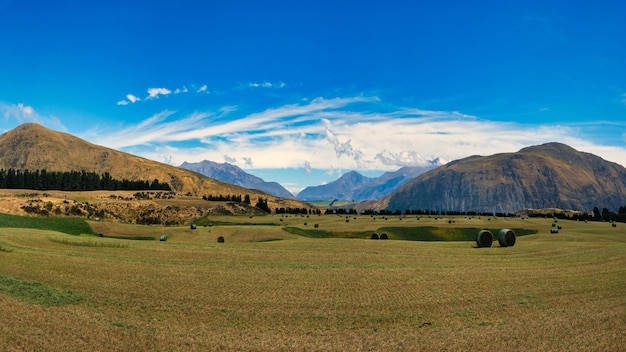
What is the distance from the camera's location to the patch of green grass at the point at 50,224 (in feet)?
257

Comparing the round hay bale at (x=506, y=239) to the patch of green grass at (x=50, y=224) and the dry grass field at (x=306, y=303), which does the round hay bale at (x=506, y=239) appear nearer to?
the dry grass field at (x=306, y=303)

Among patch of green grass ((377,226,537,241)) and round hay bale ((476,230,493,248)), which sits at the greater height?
round hay bale ((476,230,493,248))

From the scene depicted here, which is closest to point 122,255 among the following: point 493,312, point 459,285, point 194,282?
point 194,282

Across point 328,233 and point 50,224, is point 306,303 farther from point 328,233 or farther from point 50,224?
point 50,224

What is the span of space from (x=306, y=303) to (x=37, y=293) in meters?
14.5

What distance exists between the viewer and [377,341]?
17266mm

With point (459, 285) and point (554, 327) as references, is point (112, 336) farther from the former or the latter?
point (459, 285)

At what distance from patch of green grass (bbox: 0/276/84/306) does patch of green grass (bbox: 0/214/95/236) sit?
62012 millimetres

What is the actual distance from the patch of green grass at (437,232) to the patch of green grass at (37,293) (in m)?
76.9

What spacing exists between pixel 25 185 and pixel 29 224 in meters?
124

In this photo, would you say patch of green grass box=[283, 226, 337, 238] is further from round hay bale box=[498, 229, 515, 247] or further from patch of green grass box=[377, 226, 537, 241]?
round hay bale box=[498, 229, 515, 247]

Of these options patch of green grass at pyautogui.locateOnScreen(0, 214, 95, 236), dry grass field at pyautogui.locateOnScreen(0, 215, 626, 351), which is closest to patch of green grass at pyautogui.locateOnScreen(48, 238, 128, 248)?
dry grass field at pyautogui.locateOnScreen(0, 215, 626, 351)

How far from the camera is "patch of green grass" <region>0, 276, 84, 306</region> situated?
22.0m

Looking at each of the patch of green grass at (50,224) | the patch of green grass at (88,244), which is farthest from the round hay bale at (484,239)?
the patch of green grass at (50,224)
